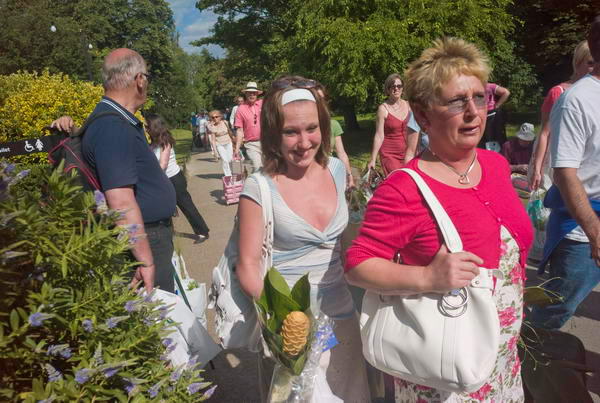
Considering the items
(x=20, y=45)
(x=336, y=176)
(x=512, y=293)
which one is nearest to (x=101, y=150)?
(x=336, y=176)

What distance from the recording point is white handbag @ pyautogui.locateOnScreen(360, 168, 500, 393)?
1.48 metres

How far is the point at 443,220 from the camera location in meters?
1.59

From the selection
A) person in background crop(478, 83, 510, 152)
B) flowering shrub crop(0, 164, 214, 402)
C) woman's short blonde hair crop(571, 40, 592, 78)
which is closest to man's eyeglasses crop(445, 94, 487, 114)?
flowering shrub crop(0, 164, 214, 402)

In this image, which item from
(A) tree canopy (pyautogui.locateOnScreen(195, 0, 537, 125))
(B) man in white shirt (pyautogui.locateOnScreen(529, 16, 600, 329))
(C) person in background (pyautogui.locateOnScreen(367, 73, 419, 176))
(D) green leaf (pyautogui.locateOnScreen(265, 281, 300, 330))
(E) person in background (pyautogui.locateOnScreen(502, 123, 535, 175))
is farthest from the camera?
(A) tree canopy (pyautogui.locateOnScreen(195, 0, 537, 125))

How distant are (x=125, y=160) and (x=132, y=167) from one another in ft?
0.17

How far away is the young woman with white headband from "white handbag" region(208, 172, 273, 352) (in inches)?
1.3

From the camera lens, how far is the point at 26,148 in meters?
3.83

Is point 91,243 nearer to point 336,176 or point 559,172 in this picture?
point 336,176

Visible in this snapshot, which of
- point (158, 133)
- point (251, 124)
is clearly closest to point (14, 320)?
point (158, 133)

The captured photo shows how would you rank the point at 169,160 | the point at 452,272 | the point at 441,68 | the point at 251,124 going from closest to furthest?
the point at 452,272 < the point at 441,68 < the point at 169,160 < the point at 251,124

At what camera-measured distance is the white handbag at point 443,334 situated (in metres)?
1.48

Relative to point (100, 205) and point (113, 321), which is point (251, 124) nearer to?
point (100, 205)

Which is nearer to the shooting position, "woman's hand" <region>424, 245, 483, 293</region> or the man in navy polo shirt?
"woman's hand" <region>424, 245, 483, 293</region>

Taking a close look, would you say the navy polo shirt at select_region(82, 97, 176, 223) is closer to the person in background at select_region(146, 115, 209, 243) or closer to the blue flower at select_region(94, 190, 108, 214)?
the blue flower at select_region(94, 190, 108, 214)
